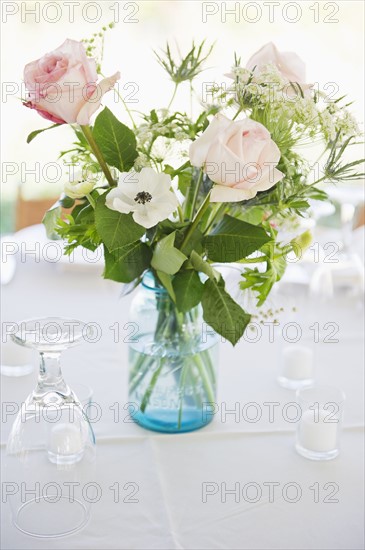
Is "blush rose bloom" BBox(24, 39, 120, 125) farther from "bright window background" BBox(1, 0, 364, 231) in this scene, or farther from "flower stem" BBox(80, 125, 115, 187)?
"bright window background" BBox(1, 0, 364, 231)

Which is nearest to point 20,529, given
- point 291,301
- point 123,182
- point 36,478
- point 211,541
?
point 36,478

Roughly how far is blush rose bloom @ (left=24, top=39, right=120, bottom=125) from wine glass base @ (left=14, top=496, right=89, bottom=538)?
1.34 feet

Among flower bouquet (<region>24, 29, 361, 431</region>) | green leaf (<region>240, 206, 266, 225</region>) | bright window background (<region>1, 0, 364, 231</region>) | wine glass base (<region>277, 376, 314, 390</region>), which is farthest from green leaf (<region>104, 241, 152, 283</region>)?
bright window background (<region>1, 0, 364, 231</region>)

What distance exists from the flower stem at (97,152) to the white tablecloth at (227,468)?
1.13 ft

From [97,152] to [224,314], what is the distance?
0.78ft

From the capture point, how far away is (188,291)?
34.4 inches

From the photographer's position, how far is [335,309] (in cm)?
147

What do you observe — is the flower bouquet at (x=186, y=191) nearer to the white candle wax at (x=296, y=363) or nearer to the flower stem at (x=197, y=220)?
the flower stem at (x=197, y=220)

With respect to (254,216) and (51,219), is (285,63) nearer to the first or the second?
(254,216)

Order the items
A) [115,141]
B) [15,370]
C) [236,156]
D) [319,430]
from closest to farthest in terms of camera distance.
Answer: [236,156] < [115,141] < [319,430] < [15,370]

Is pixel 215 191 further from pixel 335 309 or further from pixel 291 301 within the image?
pixel 335 309

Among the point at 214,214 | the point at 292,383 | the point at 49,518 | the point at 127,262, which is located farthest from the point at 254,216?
the point at 49,518

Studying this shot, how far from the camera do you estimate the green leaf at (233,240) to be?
85 centimetres

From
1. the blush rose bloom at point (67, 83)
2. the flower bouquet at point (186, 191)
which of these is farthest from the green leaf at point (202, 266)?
the blush rose bloom at point (67, 83)
